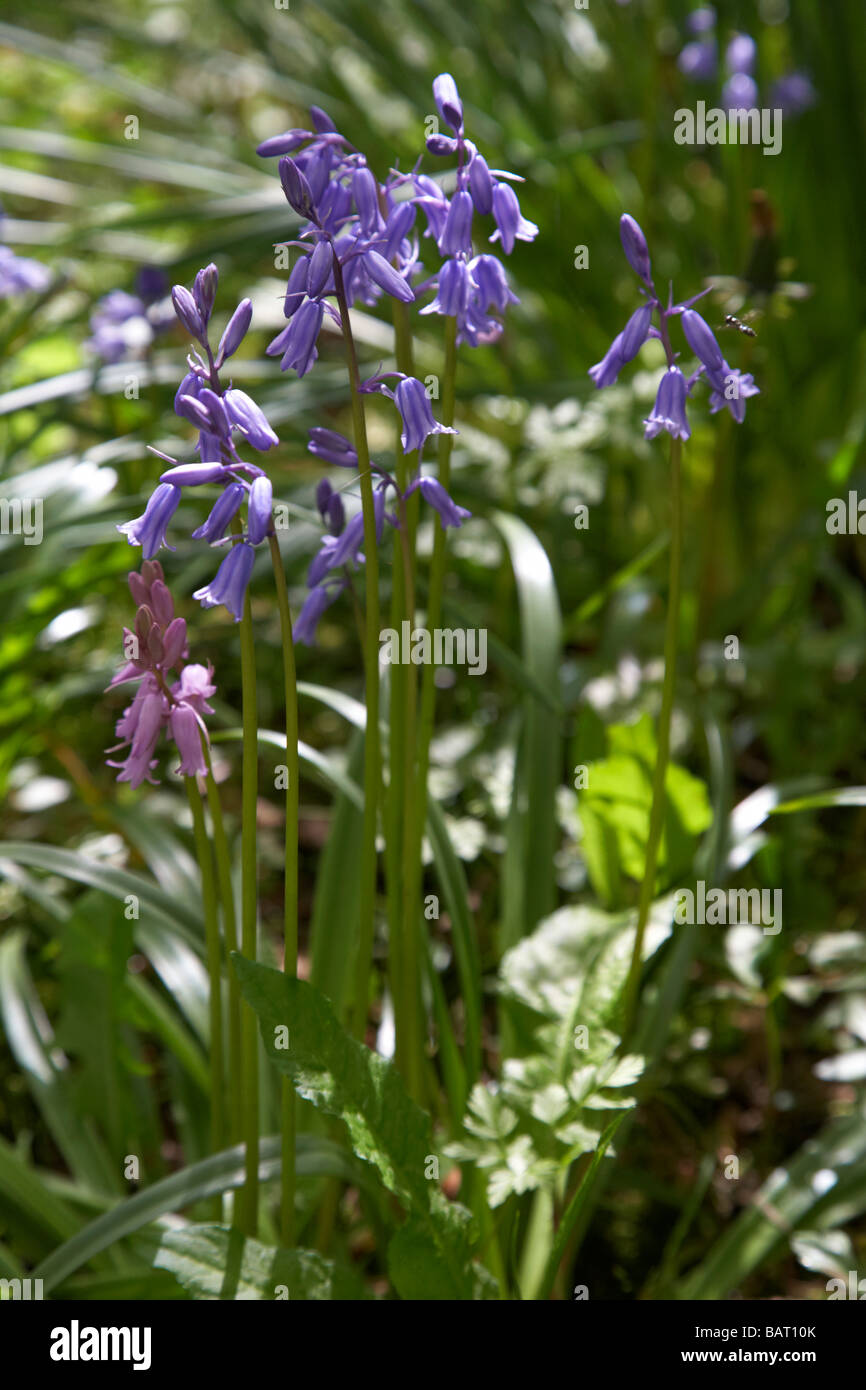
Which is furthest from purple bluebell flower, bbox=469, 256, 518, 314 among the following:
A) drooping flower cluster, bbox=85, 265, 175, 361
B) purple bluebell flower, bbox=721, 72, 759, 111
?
purple bluebell flower, bbox=721, 72, 759, 111

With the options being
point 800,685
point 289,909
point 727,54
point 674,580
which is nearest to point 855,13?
point 727,54

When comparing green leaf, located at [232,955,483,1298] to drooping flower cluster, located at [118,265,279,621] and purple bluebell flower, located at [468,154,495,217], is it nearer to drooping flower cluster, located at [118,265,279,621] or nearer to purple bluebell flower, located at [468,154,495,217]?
drooping flower cluster, located at [118,265,279,621]

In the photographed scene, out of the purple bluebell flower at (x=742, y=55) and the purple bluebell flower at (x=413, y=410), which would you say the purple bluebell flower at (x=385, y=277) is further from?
the purple bluebell flower at (x=742, y=55)

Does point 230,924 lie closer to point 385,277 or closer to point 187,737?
point 187,737

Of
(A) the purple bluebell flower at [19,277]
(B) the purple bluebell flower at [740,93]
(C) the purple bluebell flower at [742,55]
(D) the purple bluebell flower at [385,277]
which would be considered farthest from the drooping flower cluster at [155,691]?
(C) the purple bluebell flower at [742,55]
